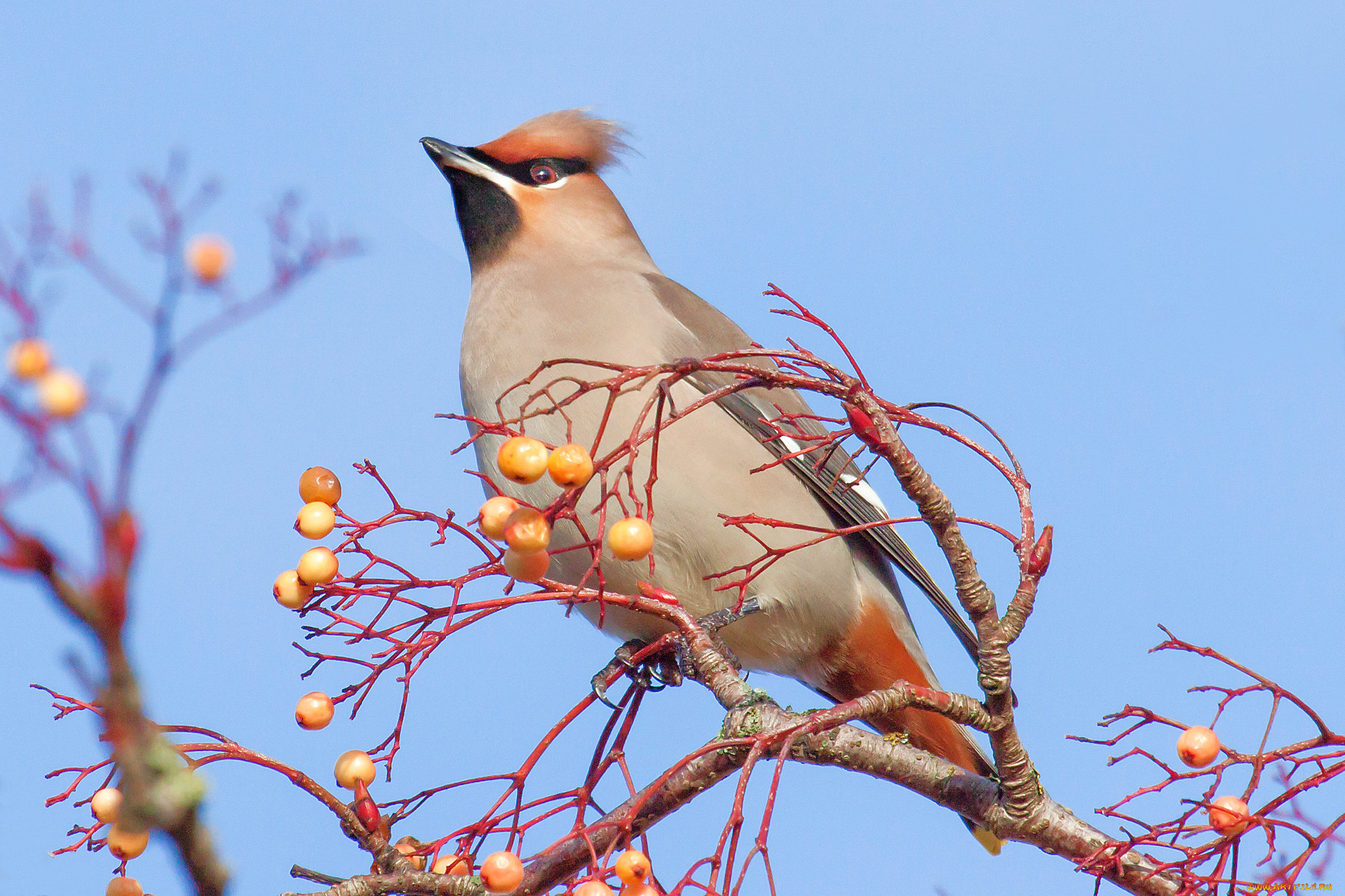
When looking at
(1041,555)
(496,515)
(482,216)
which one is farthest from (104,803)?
(482,216)

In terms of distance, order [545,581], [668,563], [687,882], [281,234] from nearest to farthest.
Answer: [281,234] < [687,882] < [545,581] < [668,563]

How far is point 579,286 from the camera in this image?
3.94 metres

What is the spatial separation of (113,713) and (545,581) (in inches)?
58.2

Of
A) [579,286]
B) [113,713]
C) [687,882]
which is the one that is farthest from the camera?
[579,286]

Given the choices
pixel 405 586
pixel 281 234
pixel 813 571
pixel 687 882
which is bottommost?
pixel 687 882

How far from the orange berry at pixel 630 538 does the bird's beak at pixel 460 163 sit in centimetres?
280

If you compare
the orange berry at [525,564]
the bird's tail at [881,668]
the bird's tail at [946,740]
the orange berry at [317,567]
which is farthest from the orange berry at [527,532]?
the bird's tail at [881,668]

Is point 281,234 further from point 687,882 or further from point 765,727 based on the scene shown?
point 765,727

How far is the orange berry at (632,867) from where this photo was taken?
5.68 ft

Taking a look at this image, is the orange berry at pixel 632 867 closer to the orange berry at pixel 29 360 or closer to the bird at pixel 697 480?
the orange berry at pixel 29 360

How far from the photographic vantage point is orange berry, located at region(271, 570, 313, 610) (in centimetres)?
200

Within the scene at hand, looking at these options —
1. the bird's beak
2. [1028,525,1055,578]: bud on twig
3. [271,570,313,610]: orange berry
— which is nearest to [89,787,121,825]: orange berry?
[271,570,313,610]: orange berry

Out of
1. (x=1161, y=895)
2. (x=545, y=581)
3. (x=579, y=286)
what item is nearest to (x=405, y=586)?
(x=545, y=581)

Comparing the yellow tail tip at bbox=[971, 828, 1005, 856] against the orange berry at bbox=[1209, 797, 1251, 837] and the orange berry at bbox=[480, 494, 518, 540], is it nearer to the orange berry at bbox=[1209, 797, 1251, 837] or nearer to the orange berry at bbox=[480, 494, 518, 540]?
the orange berry at bbox=[1209, 797, 1251, 837]
